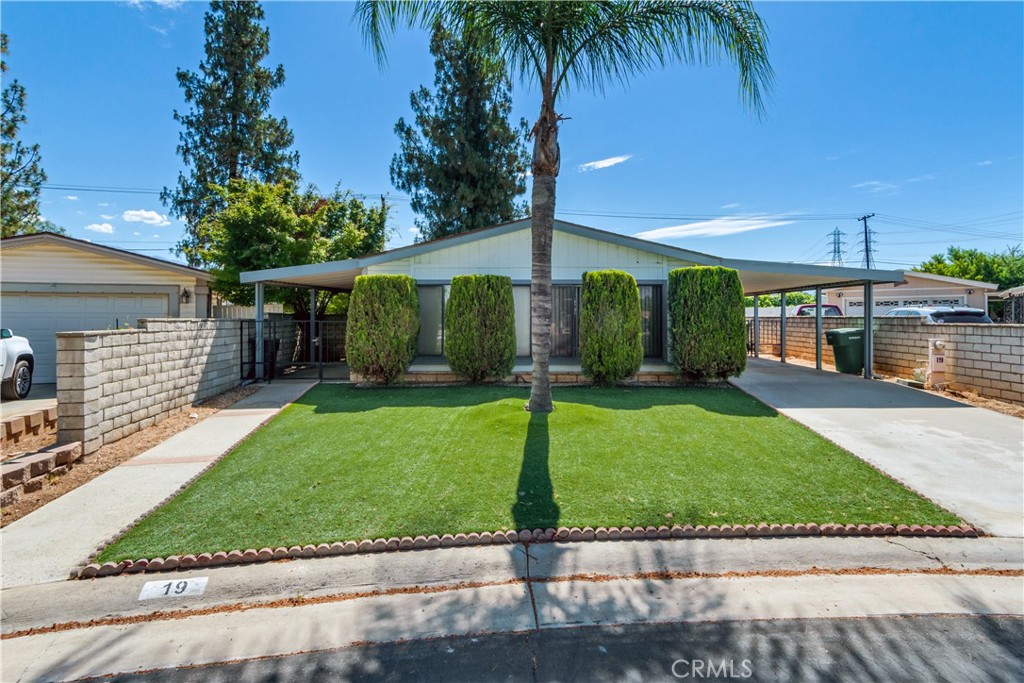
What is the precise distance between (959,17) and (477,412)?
37.4 feet

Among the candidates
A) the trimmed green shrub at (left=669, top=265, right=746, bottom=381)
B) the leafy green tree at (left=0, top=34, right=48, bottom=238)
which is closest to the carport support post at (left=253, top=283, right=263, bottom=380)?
the trimmed green shrub at (left=669, top=265, right=746, bottom=381)

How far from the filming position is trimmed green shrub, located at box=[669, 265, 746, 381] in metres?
8.68

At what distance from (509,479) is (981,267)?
118 feet

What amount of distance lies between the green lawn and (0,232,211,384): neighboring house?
23.9 feet

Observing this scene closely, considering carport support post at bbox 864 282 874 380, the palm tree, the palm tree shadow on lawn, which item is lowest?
the palm tree shadow on lawn

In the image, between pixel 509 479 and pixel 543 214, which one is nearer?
pixel 509 479

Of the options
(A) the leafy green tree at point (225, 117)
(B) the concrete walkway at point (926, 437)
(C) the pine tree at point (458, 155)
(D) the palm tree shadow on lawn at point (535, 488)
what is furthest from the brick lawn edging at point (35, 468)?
(C) the pine tree at point (458, 155)

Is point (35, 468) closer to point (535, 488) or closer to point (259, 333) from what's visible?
point (535, 488)

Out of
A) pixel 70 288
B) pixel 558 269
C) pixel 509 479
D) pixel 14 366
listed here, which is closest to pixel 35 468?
pixel 509 479

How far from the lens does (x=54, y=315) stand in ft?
34.6

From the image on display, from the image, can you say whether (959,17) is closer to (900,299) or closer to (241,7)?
(900,299)

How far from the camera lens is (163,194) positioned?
744 inches

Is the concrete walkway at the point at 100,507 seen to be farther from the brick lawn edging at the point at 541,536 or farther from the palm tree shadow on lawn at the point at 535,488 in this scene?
the palm tree shadow on lawn at the point at 535,488

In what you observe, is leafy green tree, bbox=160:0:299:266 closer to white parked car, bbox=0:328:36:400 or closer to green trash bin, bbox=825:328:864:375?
white parked car, bbox=0:328:36:400
